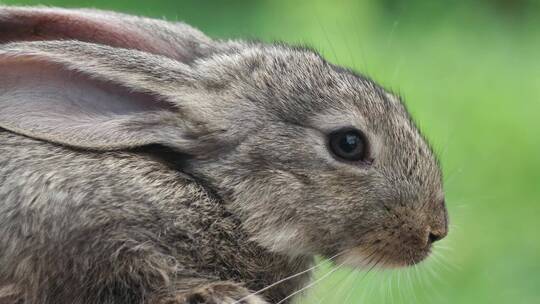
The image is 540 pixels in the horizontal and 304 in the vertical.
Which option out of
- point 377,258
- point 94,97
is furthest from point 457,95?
point 94,97

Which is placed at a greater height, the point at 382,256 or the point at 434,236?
the point at 434,236

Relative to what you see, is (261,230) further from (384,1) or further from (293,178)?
(384,1)

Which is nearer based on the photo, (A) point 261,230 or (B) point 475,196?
(A) point 261,230

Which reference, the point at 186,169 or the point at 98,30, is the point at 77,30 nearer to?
the point at 98,30

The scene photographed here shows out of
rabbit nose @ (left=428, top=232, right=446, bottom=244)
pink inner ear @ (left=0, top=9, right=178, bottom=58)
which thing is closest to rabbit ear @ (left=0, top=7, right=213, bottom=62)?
pink inner ear @ (left=0, top=9, right=178, bottom=58)

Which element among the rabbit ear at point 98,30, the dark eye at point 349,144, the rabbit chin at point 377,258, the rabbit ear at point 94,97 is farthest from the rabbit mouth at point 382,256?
the rabbit ear at point 98,30

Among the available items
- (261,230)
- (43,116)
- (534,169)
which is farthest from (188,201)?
(534,169)

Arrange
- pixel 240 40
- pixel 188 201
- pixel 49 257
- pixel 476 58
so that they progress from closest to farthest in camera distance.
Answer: pixel 49 257, pixel 188 201, pixel 240 40, pixel 476 58
